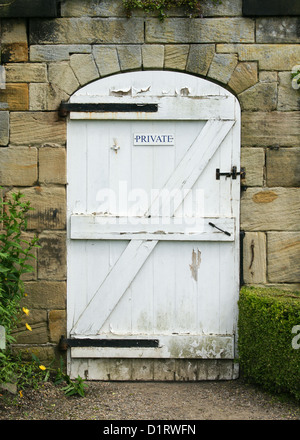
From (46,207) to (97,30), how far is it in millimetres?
1511

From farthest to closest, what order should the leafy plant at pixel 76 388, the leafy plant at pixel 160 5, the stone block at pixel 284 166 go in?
the stone block at pixel 284 166
the leafy plant at pixel 160 5
the leafy plant at pixel 76 388

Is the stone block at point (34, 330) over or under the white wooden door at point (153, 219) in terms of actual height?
under

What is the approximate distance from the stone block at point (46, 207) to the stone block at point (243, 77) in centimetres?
166

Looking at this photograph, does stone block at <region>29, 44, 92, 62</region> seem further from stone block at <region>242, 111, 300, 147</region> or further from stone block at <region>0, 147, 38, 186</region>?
stone block at <region>242, 111, 300, 147</region>

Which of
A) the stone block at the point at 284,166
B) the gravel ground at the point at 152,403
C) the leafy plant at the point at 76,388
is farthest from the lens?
the stone block at the point at 284,166

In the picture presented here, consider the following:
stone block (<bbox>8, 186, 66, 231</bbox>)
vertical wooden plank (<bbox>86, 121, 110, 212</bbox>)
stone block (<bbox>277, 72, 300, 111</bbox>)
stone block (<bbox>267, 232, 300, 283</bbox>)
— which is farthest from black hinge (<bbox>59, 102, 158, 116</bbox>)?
stone block (<bbox>267, 232, 300, 283</bbox>)

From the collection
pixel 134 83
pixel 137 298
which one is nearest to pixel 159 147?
pixel 134 83

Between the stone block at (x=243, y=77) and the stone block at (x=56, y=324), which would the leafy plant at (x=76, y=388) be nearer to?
the stone block at (x=56, y=324)

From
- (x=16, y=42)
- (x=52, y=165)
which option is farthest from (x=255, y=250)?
(x=16, y=42)

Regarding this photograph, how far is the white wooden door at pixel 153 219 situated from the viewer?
421 cm

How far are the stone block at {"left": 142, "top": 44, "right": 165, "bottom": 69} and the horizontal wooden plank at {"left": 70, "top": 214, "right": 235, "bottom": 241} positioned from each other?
126 cm

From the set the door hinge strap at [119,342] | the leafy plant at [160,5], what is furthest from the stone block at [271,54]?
the door hinge strap at [119,342]

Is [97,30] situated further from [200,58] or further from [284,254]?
[284,254]

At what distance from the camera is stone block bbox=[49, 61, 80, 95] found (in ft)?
13.8
